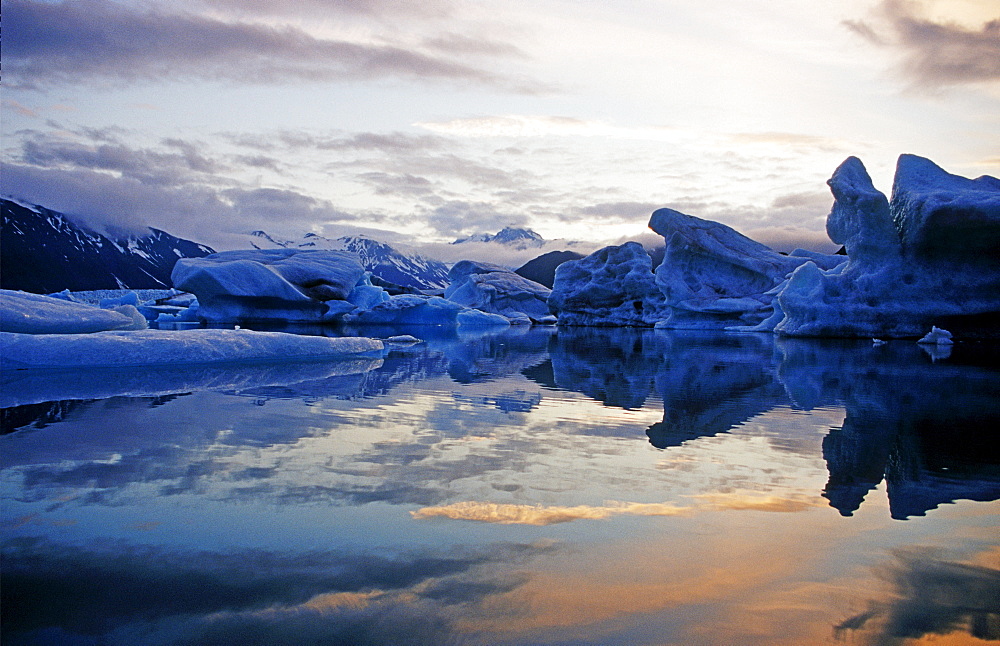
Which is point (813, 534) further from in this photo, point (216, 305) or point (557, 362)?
point (216, 305)

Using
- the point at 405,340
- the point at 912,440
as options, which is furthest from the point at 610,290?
the point at 912,440

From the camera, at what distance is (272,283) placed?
24.3 metres

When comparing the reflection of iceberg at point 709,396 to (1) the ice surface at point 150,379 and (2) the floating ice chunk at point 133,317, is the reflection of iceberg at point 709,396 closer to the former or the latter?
(1) the ice surface at point 150,379

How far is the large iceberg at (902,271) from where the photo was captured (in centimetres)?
1756

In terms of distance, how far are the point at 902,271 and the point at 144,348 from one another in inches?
764

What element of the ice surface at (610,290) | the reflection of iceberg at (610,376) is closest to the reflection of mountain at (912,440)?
the reflection of iceberg at (610,376)

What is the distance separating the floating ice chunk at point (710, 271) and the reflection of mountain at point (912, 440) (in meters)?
20.9

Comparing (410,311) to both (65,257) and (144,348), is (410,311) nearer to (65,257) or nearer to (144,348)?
(144,348)

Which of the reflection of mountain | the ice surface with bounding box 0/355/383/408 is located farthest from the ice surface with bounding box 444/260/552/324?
the reflection of mountain

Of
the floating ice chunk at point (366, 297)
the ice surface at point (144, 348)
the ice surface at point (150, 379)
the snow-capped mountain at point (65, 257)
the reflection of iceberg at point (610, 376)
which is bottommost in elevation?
the reflection of iceberg at point (610, 376)

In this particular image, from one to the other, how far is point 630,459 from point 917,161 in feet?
68.1

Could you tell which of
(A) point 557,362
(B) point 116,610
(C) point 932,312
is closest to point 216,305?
(A) point 557,362

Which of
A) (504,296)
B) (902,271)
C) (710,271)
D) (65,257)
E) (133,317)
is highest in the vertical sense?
(65,257)

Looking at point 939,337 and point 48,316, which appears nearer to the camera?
point 48,316
